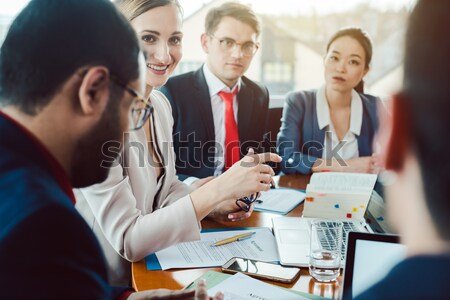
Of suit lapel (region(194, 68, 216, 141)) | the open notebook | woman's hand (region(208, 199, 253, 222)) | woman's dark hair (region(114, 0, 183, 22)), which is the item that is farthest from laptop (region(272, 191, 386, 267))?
suit lapel (region(194, 68, 216, 141))

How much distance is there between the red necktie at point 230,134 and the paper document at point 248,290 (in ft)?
4.17

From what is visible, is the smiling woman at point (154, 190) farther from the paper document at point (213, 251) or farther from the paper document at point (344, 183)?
the paper document at point (344, 183)

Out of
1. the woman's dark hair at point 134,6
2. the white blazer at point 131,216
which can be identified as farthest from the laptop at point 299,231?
the woman's dark hair at point 134,6

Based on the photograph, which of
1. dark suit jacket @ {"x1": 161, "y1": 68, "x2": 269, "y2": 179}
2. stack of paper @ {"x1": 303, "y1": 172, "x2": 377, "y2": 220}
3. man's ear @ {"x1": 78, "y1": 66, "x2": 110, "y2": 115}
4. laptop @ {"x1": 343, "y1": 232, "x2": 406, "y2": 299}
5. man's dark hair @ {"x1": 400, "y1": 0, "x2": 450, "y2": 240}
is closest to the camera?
man's dark hair @ {"x1": 400, "y1": 0, "x2": 450, "y2": 240}

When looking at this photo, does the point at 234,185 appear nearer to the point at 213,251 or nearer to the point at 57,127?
the point at 213,251

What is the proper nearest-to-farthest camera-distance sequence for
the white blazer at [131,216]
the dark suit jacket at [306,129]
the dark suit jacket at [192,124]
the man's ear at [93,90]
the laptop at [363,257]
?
the man's ear at [93,90] < the laptop at [363,257] < the white blazer at [131,216] < the dark suit jacket at [192,124] < the dark suit jacket at [306,129]

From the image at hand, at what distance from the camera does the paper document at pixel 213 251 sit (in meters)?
1.13

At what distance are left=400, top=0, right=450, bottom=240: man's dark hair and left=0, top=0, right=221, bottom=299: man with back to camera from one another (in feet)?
1.30

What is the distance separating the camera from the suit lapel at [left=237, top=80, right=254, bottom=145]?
2451 mm

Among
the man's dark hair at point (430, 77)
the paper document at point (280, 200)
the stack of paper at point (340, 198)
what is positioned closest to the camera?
the man's dark hair at point (430, 77)

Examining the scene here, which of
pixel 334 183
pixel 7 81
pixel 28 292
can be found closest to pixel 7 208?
pixel 28 292

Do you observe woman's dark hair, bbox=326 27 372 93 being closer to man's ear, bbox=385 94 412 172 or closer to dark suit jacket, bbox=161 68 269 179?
dark suit jacket, bbox=161 68 269 179

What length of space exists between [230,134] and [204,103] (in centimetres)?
22

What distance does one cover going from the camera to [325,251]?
108cm
